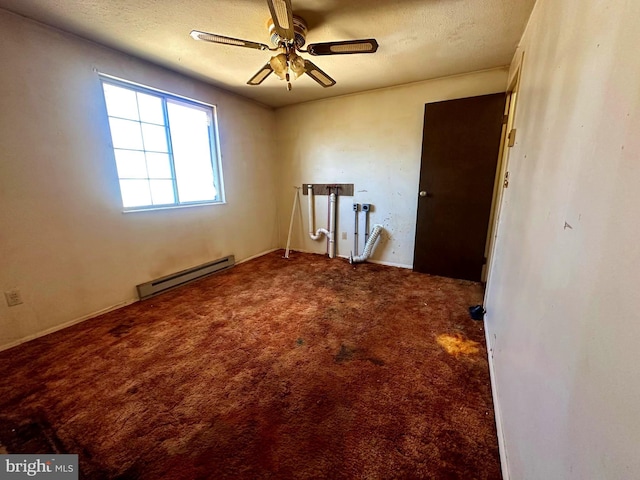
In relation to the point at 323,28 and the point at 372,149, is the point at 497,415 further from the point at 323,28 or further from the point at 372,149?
the point at 372,149

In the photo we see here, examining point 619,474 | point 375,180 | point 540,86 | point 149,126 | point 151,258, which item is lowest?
point 151,258

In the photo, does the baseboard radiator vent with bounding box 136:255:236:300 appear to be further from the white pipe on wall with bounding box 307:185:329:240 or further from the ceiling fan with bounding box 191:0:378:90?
the ceiling fan with bounding box 191:0:378:90

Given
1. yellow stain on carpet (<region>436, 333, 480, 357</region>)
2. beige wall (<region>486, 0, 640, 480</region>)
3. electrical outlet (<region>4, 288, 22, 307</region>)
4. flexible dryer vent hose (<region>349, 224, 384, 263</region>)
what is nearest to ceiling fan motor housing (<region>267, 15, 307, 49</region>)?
beige wall (<region>486, 0, 640, 480</region>)

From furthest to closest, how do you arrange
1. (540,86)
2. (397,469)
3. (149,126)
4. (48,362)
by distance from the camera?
(149,126), (48,362), (540,86), (397,469)

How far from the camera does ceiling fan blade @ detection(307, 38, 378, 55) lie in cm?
153

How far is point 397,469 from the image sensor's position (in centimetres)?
104

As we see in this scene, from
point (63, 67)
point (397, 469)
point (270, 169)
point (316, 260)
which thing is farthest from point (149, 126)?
point (397, 469)

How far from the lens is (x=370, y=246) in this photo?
138 inches

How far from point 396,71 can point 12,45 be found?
3.07m

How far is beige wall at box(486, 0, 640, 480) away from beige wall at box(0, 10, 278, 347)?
9.84 feet

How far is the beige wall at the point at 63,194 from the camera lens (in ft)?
5.83

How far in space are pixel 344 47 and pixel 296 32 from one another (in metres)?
0.47

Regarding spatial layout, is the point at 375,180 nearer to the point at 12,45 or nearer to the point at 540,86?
the point at 540,86

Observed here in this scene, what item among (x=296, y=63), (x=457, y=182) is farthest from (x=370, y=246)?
(x=296, y=63)
